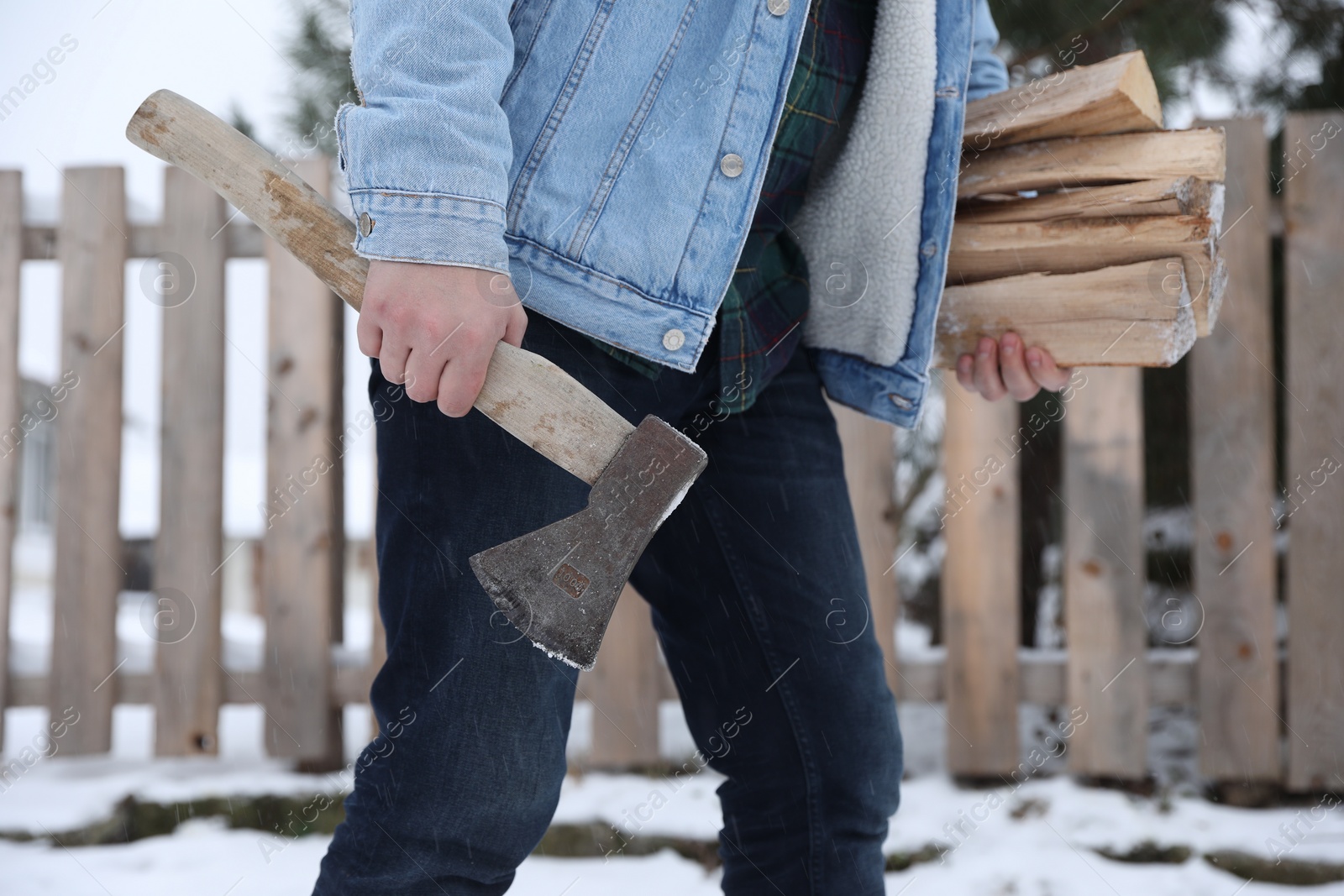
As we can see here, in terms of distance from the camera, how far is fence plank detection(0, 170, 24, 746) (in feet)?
8.48

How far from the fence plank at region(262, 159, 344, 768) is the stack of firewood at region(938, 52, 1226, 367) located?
5.85ft

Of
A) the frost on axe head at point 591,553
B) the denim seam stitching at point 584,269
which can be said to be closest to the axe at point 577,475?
the frost on axe head at point 591,553

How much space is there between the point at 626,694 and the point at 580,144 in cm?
188

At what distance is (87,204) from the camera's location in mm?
2578

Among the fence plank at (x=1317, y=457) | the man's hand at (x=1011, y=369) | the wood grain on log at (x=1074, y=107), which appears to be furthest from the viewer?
the fence plank at (x=1317, y=457)

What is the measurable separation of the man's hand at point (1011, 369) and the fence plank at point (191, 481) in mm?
2053

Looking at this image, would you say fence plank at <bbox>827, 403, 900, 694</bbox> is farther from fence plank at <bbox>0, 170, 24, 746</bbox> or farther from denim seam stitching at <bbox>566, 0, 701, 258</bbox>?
fence plank at <bbox>0, 170, 24, 746</bbox>

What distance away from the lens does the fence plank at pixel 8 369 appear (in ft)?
8.48

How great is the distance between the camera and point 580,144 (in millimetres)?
951

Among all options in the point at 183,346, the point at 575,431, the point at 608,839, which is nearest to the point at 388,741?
the point at 575,431

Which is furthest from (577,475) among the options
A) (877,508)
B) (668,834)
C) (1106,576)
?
(1106,576)

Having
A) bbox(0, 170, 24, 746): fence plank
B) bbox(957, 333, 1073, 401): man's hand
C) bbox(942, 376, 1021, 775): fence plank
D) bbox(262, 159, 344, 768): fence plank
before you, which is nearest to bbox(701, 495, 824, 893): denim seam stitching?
bbox(957, 333, 1073, 401): man's hand

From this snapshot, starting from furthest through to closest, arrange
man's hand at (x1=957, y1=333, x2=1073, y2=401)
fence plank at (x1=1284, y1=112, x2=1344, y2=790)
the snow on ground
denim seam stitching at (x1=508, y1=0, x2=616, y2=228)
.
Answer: fence plank at (x1=1284, y1=112, x2=1344, y2=790) → the snow on ground → man's hand at (x1=957, y1=333, x2=1073, y2=401) → denim seam stitching at (x1=508, y1=0, x2=616, y2=228)

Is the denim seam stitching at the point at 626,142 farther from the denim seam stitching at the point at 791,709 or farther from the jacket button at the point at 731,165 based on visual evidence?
the denim seam stitching at the point at 791,709
